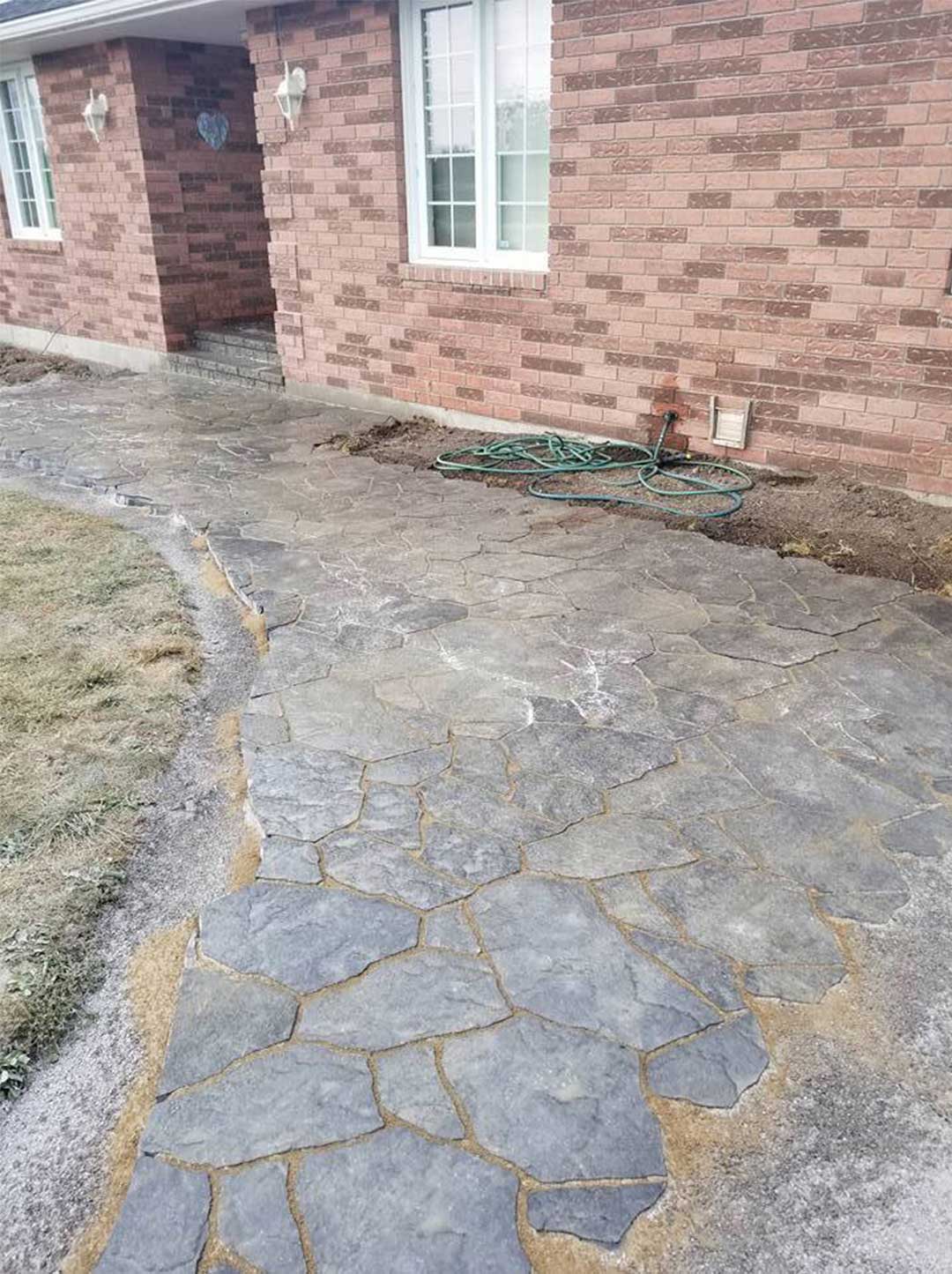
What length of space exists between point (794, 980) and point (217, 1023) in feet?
4.23

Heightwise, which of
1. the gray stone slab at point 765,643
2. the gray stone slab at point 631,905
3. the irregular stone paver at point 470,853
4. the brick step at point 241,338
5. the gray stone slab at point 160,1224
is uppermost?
the brick step at point 241,338

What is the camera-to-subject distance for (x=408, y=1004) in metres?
2.19

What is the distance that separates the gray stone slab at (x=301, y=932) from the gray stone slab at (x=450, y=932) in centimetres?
4

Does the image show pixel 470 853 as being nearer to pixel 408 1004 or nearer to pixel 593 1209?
pixel 408 1004

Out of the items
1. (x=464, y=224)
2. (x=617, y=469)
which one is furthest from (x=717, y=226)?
(x=464, y=224)

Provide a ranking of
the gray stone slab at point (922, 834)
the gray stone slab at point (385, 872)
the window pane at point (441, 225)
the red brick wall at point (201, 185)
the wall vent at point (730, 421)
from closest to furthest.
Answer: the gray stone slab at point (385, 872) < the gray stone slab at point (922, 834) < the wall vent at point (730, 421) < the window pane at point (441, 225) < the red brick wall at point (201, 185)

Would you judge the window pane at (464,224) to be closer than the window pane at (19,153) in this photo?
Yes

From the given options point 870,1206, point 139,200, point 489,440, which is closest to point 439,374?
point 489,440

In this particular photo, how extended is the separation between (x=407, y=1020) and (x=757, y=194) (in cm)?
472

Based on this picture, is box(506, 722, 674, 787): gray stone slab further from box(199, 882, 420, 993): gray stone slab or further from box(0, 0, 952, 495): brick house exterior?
box(0, 0, 952, 495): brick house exterior

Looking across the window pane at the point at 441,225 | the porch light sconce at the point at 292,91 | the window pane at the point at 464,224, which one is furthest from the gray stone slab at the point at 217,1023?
the porch light sconce at the point at 292,91

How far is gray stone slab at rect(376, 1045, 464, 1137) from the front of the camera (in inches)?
75.2

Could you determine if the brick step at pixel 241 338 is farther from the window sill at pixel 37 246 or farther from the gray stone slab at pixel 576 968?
the gray stone slab at pixel 576 968

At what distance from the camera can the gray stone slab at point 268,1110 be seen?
187 centimetres
